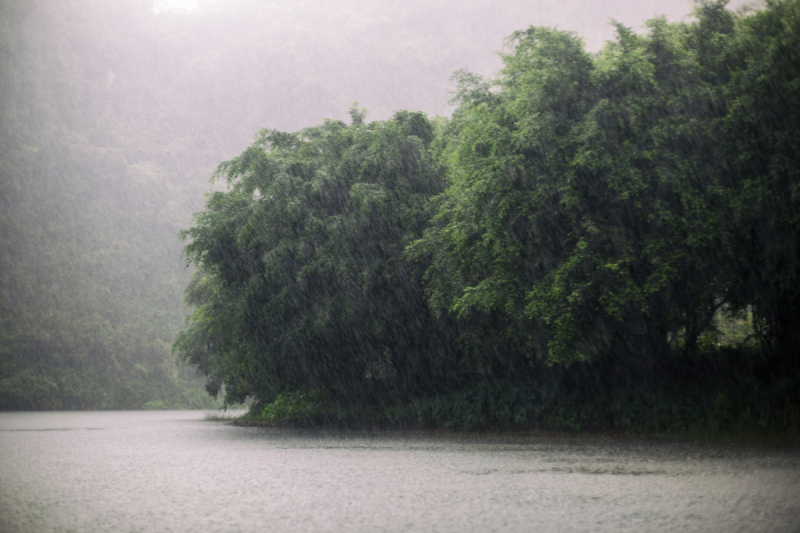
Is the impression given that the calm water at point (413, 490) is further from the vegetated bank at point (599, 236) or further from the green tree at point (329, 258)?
the green tree at point (329, 258)

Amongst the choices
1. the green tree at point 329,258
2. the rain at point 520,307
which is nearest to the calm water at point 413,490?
the rain at point 520,307

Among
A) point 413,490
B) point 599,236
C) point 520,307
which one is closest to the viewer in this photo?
point 413,490

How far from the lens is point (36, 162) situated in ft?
570

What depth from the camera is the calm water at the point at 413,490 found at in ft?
25.5

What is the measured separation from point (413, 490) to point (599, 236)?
10384 mm

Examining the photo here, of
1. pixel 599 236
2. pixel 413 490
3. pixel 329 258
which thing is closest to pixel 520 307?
pixel 599 236

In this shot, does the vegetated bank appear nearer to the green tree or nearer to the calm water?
the green tree

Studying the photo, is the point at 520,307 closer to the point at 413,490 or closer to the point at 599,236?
the point at 599,236

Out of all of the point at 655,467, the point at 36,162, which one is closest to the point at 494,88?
the point at 655,467

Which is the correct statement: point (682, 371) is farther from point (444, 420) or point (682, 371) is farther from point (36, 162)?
point (36, 162)

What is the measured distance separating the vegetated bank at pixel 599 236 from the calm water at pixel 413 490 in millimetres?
3488

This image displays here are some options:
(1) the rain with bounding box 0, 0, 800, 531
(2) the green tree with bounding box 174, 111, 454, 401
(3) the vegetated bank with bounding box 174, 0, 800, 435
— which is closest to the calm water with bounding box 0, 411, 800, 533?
(1) the rain with bounding box 0, 0, 800, 531

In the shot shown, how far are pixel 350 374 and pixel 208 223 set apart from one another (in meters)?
8.06

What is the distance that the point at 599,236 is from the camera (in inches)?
736
